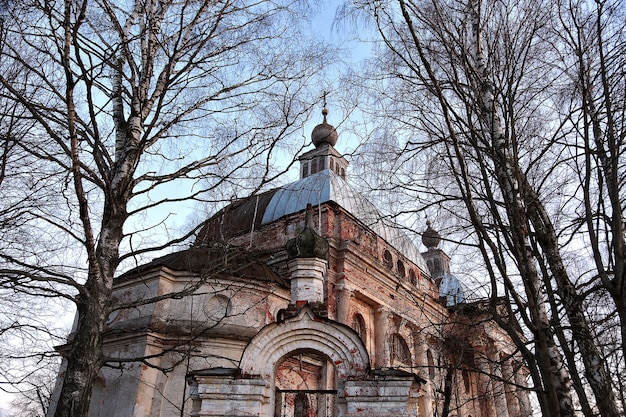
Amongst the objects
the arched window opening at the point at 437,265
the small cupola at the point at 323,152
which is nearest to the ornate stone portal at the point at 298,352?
the small cupola at the point at 323,152

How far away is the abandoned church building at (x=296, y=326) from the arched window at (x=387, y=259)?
0.25 ft

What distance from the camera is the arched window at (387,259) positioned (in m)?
22.7

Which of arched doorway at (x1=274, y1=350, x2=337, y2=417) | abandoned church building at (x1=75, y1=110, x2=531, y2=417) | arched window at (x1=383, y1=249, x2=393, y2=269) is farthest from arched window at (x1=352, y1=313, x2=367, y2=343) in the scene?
arched window at (x1=383, y1=249, x2=393, y2=269)

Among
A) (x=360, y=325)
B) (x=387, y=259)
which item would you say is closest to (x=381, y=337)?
(x=360, y=325)

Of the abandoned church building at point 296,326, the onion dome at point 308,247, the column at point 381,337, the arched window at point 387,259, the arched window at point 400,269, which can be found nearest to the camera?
the abandoned church building at point 296,326

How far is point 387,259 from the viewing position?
75.8 feet

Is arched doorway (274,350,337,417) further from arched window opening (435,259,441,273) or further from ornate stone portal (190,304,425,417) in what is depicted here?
arched window opening (435,259,441,273)

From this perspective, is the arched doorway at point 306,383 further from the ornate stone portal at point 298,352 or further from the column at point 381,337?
Answer: the ornate stone portal at point 298,352

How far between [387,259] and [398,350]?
4.06 meters

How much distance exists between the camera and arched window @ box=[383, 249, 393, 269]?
2270 centimetres

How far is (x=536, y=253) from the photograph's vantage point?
580cm

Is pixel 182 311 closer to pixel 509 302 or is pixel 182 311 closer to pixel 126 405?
pixel 126 405

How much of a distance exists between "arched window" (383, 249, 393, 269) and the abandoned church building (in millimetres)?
76

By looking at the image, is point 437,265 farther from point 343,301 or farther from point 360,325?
point 343,301
